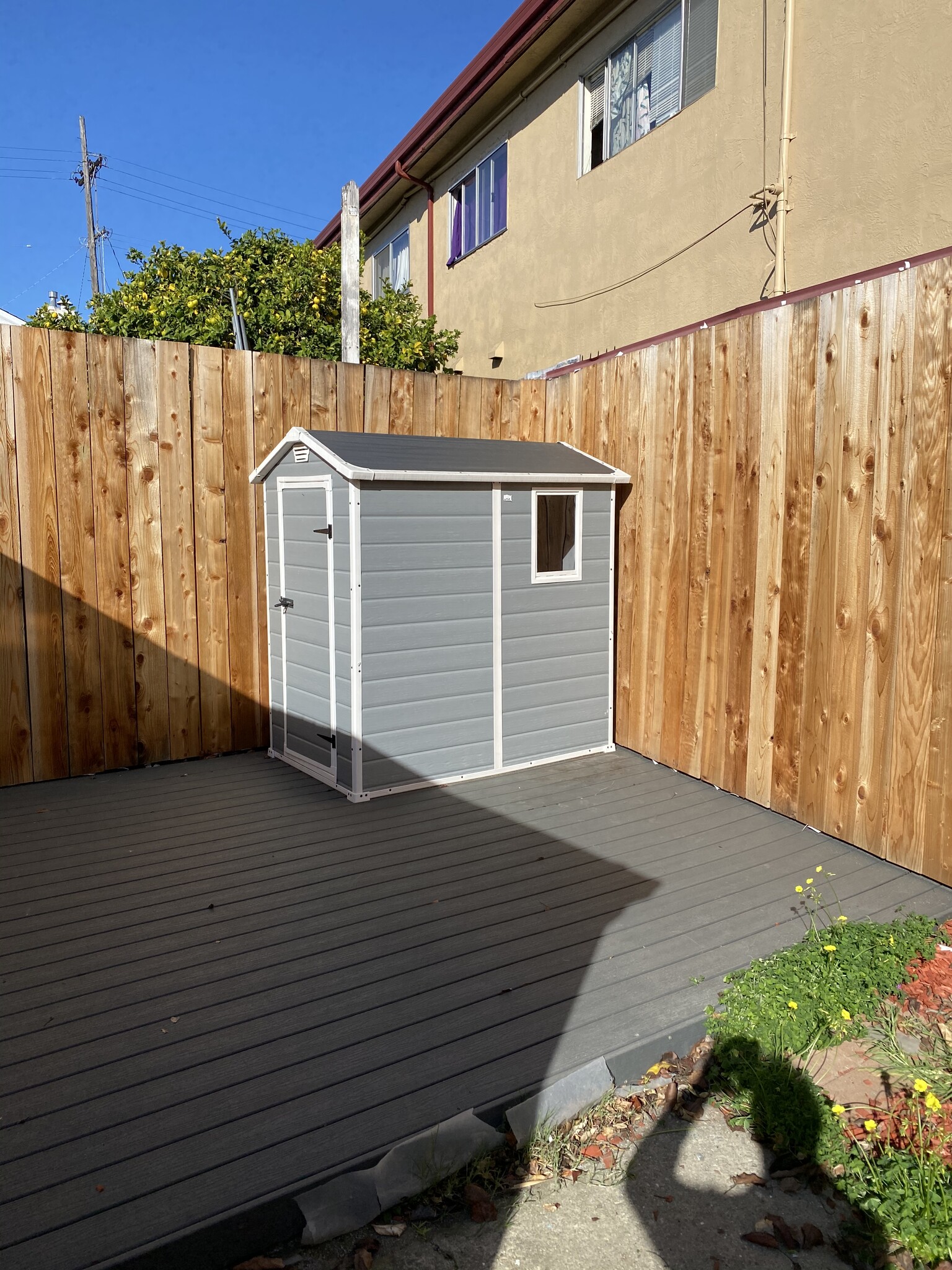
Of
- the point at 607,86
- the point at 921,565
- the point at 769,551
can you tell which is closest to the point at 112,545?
the point at 769,551

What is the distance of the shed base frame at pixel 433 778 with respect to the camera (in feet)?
14.9

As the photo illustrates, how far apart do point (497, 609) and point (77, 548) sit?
230 centimetres

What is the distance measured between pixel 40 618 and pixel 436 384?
276 centimetres

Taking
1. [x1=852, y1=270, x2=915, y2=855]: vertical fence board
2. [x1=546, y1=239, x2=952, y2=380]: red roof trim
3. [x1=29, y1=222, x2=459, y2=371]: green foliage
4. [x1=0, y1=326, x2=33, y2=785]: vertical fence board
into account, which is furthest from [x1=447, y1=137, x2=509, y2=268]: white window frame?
[x1=852, y1=270, x2=915, y2=855]: vertical fence board

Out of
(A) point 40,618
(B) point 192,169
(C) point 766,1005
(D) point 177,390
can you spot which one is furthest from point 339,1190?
(B) point 192,169

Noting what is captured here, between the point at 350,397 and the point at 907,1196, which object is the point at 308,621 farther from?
the point at 907,1196

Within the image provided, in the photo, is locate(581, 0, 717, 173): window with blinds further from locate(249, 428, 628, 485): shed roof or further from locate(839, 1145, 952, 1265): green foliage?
locate(839, 1145, 952, 1265): green foliage

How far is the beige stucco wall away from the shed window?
2139 millimetres

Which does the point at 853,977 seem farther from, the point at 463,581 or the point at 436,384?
the point at 436,384

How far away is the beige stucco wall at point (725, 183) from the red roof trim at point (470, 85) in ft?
1.35

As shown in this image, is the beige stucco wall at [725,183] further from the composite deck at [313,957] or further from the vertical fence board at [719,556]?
the composite deck at [313,957]

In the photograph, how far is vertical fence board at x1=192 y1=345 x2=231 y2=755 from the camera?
16.4 ft

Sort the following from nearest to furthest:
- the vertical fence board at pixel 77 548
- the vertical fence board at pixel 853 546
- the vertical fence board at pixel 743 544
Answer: the vertical fence board at pixel 853 546
the vertical fence board at pixel 743 544
the vertical fence board at pixel 77 548

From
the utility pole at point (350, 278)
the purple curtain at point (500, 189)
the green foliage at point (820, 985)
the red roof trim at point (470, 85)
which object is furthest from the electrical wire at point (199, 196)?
the green foliage at point (820, 985)
